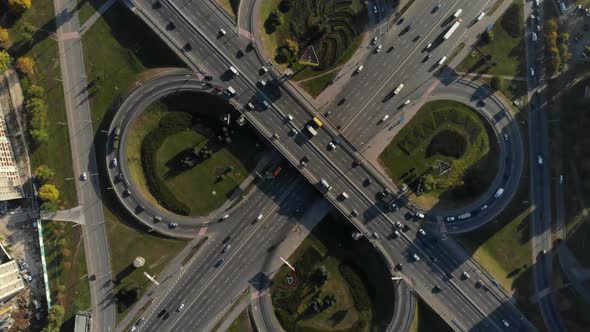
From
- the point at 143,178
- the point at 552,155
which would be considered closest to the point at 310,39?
the point at 143,178

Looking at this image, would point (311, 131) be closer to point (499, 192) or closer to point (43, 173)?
point (499, 192)

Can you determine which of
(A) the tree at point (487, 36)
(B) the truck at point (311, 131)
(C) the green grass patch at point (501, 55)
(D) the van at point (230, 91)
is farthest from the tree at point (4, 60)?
(A) the tree at point (487, 36)

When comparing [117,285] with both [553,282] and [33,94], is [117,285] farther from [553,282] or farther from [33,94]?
[553,282]

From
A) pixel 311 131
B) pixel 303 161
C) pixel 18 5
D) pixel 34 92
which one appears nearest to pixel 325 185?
pixel 303 161

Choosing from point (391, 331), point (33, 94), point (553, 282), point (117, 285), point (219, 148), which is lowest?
point (553, 282)

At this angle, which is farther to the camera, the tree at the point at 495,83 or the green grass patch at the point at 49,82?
the green grass patch at the point at 49,82

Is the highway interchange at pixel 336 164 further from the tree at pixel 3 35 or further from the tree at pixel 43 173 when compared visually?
the tree at pixel 3 35

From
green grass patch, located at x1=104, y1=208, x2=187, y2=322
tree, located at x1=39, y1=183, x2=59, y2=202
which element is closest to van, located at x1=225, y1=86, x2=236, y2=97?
green grass patch, located at x1=104, y1=208, x2=187, y2=322

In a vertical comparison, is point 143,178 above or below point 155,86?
below
